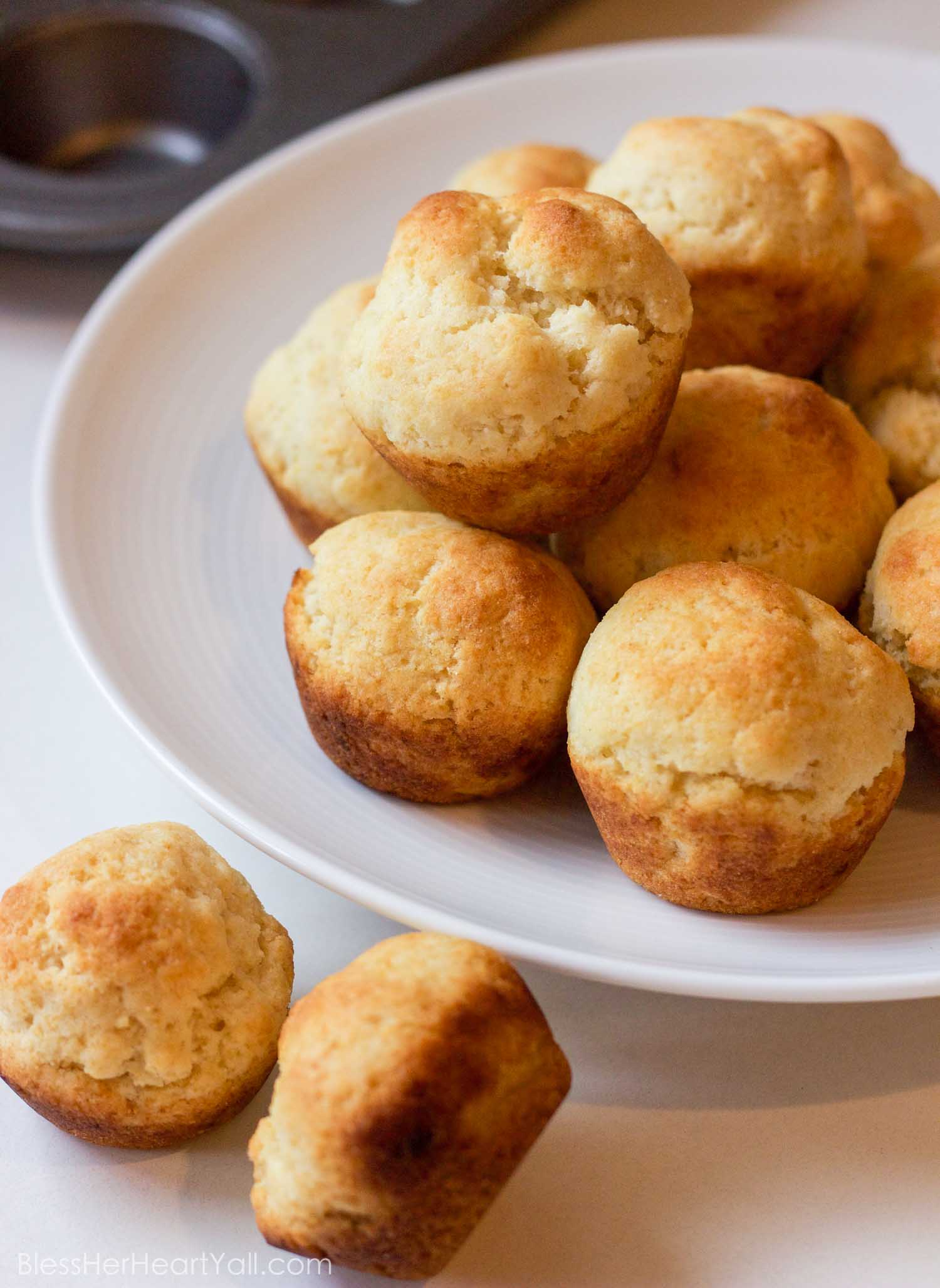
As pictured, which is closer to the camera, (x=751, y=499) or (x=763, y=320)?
(x=751, y=499)

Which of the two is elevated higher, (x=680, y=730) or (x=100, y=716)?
(x=680, y=730)

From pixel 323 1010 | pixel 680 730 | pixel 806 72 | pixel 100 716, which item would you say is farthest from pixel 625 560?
Answer: pixel 806 72

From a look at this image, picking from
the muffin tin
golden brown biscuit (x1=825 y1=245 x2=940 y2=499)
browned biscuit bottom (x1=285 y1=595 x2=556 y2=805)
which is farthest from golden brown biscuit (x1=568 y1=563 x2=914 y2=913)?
the muffin tin

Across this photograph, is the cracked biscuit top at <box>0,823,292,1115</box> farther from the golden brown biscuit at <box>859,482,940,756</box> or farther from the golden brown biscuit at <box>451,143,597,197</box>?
the golden brown biscuit at <box>451,143,597,197</box>

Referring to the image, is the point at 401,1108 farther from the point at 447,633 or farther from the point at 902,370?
the point at 902,370

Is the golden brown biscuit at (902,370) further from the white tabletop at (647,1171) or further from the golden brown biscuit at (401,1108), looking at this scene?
A: the golden brown biscuit at (401,1108)

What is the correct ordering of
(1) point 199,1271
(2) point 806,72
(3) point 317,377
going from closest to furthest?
1. (1) point 199,1271
2. (3) point 317,377
3. (2) point 806,72

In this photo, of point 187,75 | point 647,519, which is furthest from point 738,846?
point 187,75

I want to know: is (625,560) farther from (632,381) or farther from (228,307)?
(228,307)
